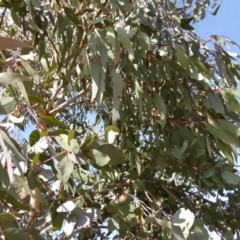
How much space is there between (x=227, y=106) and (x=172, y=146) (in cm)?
22

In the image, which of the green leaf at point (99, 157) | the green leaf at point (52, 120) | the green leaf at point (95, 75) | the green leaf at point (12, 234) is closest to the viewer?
the green leaf at point (12, 234)

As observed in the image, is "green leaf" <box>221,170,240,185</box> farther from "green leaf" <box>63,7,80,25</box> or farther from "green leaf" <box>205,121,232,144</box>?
"green leaf" <box>63,7,80,25</box>

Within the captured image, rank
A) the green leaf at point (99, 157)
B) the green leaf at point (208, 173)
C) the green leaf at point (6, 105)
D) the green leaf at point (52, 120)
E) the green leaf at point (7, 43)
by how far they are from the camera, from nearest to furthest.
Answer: the green leaf at point (7, 43)
the green leaf at point (6, 105)
the green leaf at point (99, 157)
the green leaf at point (52, 120)
the green leaf at point (208, 173)

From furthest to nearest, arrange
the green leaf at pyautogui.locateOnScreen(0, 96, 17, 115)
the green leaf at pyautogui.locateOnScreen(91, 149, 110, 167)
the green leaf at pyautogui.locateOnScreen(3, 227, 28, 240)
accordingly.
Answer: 1. the green leaf at pyautogui.locateOnScreen(91, 149, 110, 167)
2. the green leaf at pyautogui.locateOnScreen(3, 227, 28, 240)
3. the green leaf at pyautogui.locateOnScreen(0, 96, 17, 115)

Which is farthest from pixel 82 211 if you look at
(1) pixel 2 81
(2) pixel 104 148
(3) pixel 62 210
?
(1) pixel 2 81

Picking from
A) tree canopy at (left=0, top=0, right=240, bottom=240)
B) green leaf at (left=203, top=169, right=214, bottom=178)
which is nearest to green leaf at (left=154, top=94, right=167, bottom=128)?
tree canopy at (left=0, top=0, right=240, bottom=240)

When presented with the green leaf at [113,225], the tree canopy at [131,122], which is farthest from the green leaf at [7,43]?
the green leaf at [113,225]

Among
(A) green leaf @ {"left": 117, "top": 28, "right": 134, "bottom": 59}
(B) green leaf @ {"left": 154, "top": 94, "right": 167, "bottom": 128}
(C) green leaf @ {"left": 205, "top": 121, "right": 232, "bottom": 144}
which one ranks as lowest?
(B) green leaf @ {"left": 154, "top": 94, "right": 167, "bottom": 128}

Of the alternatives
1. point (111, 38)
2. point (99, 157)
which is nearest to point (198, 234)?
point (99, 157)

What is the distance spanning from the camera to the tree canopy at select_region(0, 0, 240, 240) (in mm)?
1099

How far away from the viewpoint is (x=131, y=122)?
1.78 m

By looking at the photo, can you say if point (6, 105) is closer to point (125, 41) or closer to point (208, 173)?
point (125, 41)

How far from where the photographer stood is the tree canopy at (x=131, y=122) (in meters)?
1.10

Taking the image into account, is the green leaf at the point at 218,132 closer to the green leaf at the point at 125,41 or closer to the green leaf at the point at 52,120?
the green leaf at the point at 125,41
